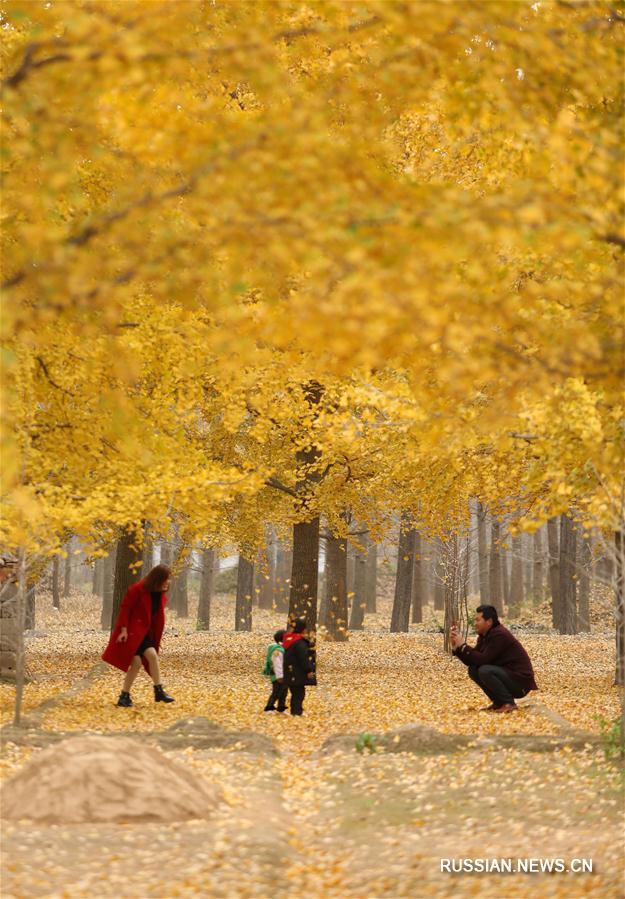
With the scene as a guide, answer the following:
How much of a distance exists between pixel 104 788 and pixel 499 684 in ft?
18.3

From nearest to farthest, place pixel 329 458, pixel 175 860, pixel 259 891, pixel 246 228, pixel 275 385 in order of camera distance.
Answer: pixel 246 228, pixel 259 891, pixel 175 860, pixel 275 385, pixel 329 458

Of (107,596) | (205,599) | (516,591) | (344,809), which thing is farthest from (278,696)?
(516,591)

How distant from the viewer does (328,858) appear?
Answer: 19.9 feet

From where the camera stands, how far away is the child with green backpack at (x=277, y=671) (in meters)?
11.3

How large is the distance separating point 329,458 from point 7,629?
16.3ft

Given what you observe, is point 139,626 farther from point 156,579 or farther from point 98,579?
point 98,579

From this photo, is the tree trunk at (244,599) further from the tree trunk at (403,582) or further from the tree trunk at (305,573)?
the tree trunk at (305,573)

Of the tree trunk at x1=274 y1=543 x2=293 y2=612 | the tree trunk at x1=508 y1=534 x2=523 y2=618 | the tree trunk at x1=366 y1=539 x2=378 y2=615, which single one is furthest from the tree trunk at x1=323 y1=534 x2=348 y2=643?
the tree trunk at x1=366 y1=539 x2=378 y2=615

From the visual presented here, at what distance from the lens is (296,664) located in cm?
1116

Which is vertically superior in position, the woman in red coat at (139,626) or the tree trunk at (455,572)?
the tree trunk at (455,572)

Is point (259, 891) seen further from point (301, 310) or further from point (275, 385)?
point (275, 385)

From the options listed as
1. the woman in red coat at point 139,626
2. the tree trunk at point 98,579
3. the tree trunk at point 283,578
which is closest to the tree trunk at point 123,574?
the woman in red coat at point 139,626

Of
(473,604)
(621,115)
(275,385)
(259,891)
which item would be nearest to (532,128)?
(621,115)

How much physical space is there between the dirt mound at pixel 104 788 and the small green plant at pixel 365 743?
2.22 metres
